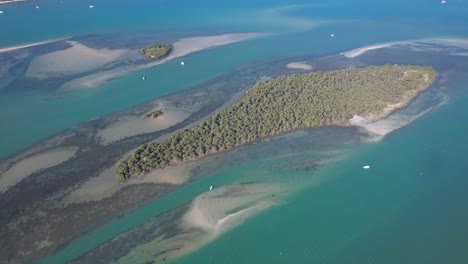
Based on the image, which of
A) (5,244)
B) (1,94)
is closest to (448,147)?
(5,244)

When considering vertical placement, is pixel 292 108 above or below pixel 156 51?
below

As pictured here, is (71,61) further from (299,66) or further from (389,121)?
(389,121)

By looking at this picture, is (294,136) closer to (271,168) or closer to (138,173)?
(271,168)

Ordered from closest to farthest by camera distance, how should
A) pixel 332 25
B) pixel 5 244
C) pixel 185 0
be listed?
pixel 5 244 < pixel 332 25 < pixel 185 0

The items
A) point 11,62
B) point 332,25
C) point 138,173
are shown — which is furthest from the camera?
point 332,25

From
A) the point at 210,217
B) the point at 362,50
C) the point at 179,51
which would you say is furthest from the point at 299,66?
the point at 210,217

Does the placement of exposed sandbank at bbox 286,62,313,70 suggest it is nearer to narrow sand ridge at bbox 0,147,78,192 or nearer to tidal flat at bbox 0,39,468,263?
tidal flat at bbox 0,39,468,263
